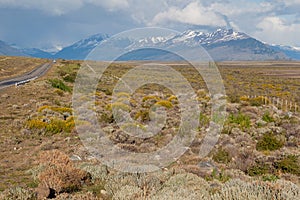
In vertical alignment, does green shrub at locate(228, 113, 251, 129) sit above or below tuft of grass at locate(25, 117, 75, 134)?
below

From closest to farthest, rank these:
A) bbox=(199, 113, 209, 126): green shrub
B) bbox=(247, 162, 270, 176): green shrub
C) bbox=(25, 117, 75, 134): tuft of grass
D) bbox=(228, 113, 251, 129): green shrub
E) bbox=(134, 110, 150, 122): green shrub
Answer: bbox=(247, 162, 270, 176): green shrub
bbox=(25, 117, 75, 134): tuft of grass
bbox=(228, 113, 251, 129): green shrub
bbox=(199, 113, 209, 126): green shrub
bbox=(134, 110, 150, 122): green shrub

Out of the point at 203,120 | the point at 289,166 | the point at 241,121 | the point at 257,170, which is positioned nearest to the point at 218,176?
the point at 257,170

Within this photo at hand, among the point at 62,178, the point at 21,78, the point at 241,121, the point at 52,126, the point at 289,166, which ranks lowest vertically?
the point at 241,121

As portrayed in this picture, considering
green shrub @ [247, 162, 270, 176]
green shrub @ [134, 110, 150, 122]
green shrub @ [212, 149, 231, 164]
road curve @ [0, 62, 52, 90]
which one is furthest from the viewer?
road curve @ [0, 62, 52, 90]

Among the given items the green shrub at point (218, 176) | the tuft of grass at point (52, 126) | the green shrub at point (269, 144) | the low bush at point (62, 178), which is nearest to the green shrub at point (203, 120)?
the green shrub at point (269, 144)

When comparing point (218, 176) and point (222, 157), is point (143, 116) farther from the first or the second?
point (218, 176)

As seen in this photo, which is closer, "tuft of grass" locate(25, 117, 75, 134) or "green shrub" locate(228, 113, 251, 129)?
"tuft of grass" locate(25, 117, 75, 134)

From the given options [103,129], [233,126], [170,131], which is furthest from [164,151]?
[233,126]

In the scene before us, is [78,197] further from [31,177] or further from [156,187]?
[31,177]

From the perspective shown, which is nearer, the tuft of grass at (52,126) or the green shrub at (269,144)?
the green shrub at (269,144)

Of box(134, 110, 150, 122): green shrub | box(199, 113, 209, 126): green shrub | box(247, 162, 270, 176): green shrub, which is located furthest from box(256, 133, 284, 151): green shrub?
box(134, 110, 150, 122): green shrub

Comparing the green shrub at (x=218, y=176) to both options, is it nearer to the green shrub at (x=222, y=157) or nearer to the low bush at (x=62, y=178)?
the green shrub at (x=222, y=157)

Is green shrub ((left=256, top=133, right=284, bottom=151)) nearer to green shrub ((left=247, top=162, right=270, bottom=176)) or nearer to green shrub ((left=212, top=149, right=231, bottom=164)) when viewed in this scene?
green shrub ((left=212, top=149, right=231, bottom=164))

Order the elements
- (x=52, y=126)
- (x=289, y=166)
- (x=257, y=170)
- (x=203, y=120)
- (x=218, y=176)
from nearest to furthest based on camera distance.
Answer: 1. (x=218, y=176)
2. (x=257, y=170)
3. (x=289, y=166)
4. (x=52, y=126)
5. (x=203, y=120)
